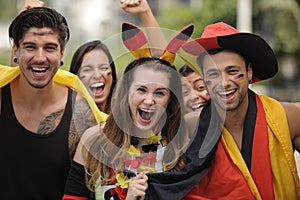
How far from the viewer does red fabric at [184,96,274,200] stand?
16.0 ft

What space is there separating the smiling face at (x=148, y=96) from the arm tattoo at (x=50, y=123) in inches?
34.0

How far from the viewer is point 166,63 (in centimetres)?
→ 500

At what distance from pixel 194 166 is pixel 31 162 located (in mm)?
1231

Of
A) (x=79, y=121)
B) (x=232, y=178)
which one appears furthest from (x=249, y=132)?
(x=79, y=121)

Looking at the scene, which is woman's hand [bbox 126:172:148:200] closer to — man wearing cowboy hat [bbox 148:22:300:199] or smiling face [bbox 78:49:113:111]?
man wearing cowboy hat [bbox 148:22:300:199]

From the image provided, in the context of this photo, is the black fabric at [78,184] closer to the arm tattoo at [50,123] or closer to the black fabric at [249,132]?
the arm tattoo at [50,123]

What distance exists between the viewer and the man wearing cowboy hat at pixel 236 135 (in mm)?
4887

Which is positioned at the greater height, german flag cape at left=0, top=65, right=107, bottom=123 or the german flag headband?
the german flag headband

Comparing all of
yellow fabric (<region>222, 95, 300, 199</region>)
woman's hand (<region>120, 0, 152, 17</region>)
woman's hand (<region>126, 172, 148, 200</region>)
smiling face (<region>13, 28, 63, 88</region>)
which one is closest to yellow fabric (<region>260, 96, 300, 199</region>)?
yellow fabric (<region>222, 95, 300, 199</region>)

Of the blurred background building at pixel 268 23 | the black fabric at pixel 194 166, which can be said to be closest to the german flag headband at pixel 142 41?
the black fabric at pixel 194 166

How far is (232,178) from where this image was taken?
193 inches

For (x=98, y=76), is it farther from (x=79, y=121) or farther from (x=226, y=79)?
(x=226, y=79)

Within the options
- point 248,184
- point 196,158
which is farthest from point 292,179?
point 196,158

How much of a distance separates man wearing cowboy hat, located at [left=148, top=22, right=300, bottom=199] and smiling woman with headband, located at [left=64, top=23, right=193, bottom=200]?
12 cm
